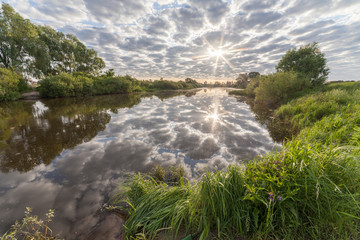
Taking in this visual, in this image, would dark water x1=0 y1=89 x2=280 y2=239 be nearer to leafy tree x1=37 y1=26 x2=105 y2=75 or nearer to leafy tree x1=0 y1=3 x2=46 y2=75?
leafy tree x1=0 y1=3 x2=46 y2=75

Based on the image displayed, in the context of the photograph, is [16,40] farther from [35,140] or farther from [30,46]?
[35,140]

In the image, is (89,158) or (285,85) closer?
(89,158)

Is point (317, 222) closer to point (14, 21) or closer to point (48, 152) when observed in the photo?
point (48, 152)

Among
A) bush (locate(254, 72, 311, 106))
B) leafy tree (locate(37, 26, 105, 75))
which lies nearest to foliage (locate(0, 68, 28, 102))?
leafy tree (locate(37, 26, 105, 75))

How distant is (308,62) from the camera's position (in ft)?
91.8

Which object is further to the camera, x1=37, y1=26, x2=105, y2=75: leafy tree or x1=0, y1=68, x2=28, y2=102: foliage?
x1=37, y1=26, x2=105, y2=75: leafy tree

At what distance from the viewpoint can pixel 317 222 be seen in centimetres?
215

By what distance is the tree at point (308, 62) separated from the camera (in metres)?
26.6

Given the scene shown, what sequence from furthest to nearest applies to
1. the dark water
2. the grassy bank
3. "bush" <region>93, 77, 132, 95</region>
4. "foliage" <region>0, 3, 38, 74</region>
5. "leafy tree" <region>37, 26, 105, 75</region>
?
"bush" <region>93, 77, 132, 95</region> < "leafy tree" <region>37, 26, 105, 75</region> < "foliage" <region>0, 3, 38, 74</region> < the dark water < the grassy bank

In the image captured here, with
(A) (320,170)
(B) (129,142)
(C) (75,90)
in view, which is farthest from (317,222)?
(C) (75,90)

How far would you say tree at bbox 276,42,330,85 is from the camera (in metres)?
26.6

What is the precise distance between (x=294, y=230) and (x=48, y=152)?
1051cm

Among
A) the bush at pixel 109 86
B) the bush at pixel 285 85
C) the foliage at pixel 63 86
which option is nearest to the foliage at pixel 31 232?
the bush at pixel 285 85

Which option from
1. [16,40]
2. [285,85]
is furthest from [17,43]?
[285,85]
